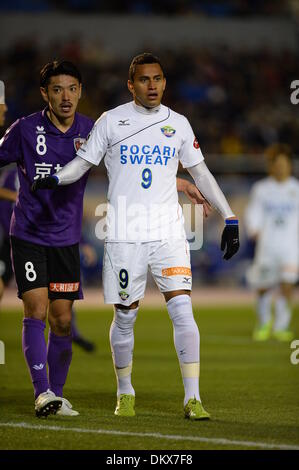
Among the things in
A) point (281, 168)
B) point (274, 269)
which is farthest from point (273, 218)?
point (281, 168)

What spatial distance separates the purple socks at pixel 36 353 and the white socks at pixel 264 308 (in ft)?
22.3

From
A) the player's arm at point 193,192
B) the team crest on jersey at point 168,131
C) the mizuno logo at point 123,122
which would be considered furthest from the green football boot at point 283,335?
the mizuno logo at point 123,122

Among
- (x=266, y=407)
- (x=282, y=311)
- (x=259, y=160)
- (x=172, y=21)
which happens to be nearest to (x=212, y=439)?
(x=266, y=407)

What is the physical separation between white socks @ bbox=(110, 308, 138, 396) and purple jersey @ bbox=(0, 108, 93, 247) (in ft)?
2.13

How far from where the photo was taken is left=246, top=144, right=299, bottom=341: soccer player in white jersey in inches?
519

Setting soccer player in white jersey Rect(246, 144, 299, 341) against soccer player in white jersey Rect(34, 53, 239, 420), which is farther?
soccer player in white jersey Rect(246, 144, 299, 341)

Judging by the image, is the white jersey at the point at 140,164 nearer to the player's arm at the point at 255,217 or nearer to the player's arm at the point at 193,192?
the player's arm at the point at 193,192

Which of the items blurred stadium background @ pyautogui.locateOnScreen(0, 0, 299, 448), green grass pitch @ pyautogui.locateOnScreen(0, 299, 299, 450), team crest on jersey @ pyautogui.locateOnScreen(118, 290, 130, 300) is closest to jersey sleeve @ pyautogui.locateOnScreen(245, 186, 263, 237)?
green grass pitch @ pyautogui.locateOnScreen(0, 299, 299, 450)

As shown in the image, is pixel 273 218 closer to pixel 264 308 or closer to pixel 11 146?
pixel 264 308

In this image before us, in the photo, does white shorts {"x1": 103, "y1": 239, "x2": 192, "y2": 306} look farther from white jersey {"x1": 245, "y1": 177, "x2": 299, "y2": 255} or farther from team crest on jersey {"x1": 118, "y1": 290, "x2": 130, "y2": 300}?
white jersey {"x1": 245, "y1": 177, "x2": 299, "y2": 255}

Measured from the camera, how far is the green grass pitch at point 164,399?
5527 millimetres

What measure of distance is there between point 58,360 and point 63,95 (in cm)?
182

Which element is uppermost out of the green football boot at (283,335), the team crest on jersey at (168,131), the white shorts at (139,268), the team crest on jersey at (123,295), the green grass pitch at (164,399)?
the team crest on jersey at (168,131)
